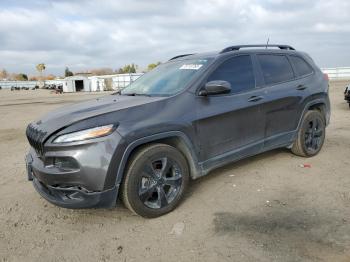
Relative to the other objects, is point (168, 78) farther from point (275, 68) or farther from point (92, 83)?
point (92, 83)

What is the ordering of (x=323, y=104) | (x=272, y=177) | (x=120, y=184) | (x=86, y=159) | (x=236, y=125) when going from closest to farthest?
(x=86, y=159)
(x=120, y=184)
(x=236, y=125)
(x=272, y=177)
(x=323, y=104)

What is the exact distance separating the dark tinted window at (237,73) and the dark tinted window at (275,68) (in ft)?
1.00

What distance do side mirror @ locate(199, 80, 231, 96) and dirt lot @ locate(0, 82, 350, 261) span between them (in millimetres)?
1329

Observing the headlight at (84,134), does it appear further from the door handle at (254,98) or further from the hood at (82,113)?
the door handle at (254,98)

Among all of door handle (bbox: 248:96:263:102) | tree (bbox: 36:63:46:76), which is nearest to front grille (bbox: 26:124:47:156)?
door handle (bbox: 248:96:263:102)

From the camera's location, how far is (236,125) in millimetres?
4605

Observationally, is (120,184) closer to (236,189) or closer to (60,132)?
(60,132)

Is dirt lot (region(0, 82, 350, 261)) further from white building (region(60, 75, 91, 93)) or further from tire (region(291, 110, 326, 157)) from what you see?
white building (region(60, 75, 91, 93))

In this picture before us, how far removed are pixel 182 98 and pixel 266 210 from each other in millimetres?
1605

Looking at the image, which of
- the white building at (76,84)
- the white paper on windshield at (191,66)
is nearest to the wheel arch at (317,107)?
the white paper on windshield at (191,66)

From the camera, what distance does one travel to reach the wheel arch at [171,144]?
12.0ft

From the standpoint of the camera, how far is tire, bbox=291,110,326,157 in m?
5.78

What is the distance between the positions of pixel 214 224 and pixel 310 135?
9.81 feet

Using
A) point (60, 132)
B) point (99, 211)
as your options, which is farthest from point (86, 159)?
point (99, 211)
